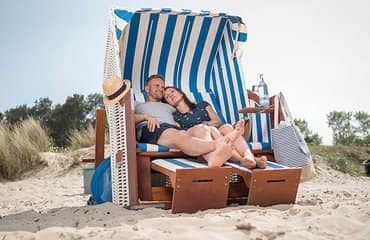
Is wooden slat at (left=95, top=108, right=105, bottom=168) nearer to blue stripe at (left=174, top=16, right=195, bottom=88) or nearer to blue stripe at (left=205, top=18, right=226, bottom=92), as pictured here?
blue stripe at (left=174, top=16, right=195, bottom=88)

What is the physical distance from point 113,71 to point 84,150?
5.76 metres

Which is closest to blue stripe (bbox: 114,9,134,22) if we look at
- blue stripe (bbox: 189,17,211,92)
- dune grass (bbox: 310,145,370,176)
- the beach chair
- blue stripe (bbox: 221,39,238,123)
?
the beach chair

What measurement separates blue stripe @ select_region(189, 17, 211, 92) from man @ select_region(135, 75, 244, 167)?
Answer: 687 mm

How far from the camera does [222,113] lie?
4781 millimetres

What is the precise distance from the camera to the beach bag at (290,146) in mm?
3514

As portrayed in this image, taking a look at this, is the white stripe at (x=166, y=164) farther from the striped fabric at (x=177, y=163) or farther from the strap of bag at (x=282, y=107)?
the strap of bag at (x=282, y=107)

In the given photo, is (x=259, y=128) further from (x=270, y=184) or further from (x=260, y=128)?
(x=270, y=184)

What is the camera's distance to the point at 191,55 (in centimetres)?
515

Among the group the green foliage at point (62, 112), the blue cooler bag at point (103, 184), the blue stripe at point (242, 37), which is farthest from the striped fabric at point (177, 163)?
the green foliage at point (62, 112)

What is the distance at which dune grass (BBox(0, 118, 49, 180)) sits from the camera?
801cm

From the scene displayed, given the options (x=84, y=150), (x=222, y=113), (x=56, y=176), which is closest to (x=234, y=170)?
(x=222, y=113)

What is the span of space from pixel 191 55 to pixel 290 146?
200 centimetres

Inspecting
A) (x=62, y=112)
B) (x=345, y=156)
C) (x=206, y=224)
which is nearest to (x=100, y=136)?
(x=206, y=224)

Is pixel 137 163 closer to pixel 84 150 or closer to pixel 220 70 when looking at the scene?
pixel 220 70
